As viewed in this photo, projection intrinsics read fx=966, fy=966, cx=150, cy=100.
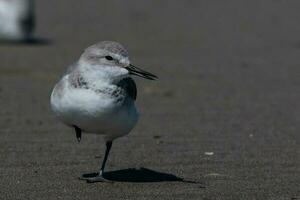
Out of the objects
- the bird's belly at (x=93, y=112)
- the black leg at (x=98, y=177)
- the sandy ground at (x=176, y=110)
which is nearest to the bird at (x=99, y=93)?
the bird's belly at (x=93, y=112)

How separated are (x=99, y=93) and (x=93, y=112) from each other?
0.14 meters

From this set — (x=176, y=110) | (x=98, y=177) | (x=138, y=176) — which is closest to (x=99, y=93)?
(x=98, y=177)

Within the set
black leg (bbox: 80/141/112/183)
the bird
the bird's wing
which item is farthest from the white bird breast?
black leg (bbox: 80/141/112/183)

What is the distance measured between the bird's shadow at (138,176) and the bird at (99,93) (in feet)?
1.47

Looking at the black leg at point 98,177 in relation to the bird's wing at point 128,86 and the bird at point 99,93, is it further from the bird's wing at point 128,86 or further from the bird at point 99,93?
the bird's wing at point 128,86

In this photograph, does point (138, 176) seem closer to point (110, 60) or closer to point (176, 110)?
point (110, 60)

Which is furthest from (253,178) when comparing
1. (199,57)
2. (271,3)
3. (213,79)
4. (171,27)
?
(271,3)

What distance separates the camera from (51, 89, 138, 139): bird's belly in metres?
6.93

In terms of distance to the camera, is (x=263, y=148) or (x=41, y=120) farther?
(x=41, y=120)

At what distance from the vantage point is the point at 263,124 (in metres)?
9.82

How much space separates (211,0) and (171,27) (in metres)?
3.50

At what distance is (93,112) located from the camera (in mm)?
6930

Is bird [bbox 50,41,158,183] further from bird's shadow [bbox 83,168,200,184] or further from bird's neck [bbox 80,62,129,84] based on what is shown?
bird's shadow [bbox 83,168,200,184]

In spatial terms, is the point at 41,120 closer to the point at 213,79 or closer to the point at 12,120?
the point at 12,120
